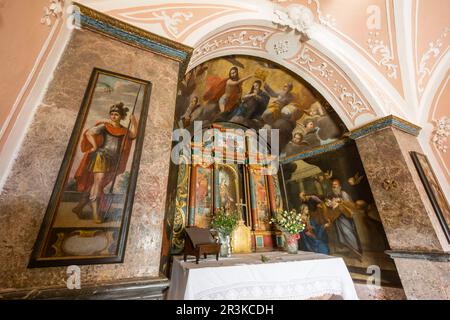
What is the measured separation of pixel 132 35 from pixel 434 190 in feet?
18.2

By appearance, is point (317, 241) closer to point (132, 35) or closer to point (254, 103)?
point (254, 103)

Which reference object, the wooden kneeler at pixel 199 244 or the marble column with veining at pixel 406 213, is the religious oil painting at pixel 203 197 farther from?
the marble column with veining at pixel 406 213

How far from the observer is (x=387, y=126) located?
12.7 feet

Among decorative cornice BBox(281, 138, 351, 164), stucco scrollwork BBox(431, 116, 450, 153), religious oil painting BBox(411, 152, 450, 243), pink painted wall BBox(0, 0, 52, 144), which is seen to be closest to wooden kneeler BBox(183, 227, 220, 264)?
pink painted wall BBox(0, 0, 52, 144)

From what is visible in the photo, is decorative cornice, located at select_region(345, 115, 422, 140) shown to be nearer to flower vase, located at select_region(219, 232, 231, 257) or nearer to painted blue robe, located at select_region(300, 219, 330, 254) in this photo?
painted blue robe, located at select_region(300, 219, 330, 254)

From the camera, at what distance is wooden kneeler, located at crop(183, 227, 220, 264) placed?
3.05 m

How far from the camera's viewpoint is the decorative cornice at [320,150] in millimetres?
5059

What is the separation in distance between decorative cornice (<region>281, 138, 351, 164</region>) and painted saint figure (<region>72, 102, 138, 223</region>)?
5083 millimetres

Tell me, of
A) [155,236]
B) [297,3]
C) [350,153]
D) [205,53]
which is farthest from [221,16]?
[350,153]

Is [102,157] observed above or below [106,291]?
above

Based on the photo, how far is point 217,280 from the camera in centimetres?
257

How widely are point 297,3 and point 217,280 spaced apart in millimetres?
4973

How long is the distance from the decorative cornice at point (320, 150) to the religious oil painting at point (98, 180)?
4.96 m

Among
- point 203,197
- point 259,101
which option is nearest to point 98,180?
point 203,197
